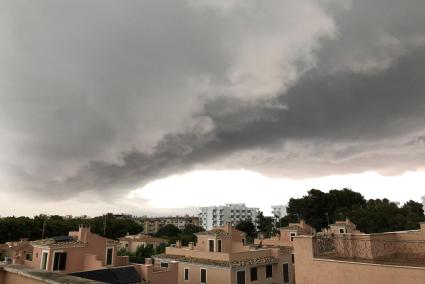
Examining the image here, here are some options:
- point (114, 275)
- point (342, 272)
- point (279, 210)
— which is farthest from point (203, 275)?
point (279, 210)

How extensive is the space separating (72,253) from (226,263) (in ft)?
41.9

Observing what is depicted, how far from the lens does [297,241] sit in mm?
11625

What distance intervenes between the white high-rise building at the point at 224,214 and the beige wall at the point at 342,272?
471 feet

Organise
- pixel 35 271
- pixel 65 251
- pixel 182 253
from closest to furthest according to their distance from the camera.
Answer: pixel 35 271, pixel 65 251, pixel 182 253

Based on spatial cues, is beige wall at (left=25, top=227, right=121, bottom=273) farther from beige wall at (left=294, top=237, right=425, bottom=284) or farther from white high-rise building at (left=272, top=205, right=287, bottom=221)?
white high-rise building at (left=272, top=205, right=287, bottom=221)

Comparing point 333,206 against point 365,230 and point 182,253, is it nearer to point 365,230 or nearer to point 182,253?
point 365,230

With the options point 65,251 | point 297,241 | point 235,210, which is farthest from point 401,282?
point 235,210

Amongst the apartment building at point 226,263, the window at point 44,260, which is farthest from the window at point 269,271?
the window at point 44,260

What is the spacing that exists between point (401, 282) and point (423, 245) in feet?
13.5

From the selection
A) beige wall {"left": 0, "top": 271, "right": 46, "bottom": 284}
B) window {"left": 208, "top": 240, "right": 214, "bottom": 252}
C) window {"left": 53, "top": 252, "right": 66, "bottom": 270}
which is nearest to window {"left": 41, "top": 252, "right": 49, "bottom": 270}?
window {"left": 53, "top": 252, "right": 66, "bottom": 270}

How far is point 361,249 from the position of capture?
11961mm

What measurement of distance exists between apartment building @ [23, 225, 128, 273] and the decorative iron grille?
19.3 metres

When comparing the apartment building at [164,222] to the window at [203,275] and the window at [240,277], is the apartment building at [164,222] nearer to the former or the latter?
the window at [203,275]

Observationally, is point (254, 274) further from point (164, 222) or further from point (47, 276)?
point (164, 222)
